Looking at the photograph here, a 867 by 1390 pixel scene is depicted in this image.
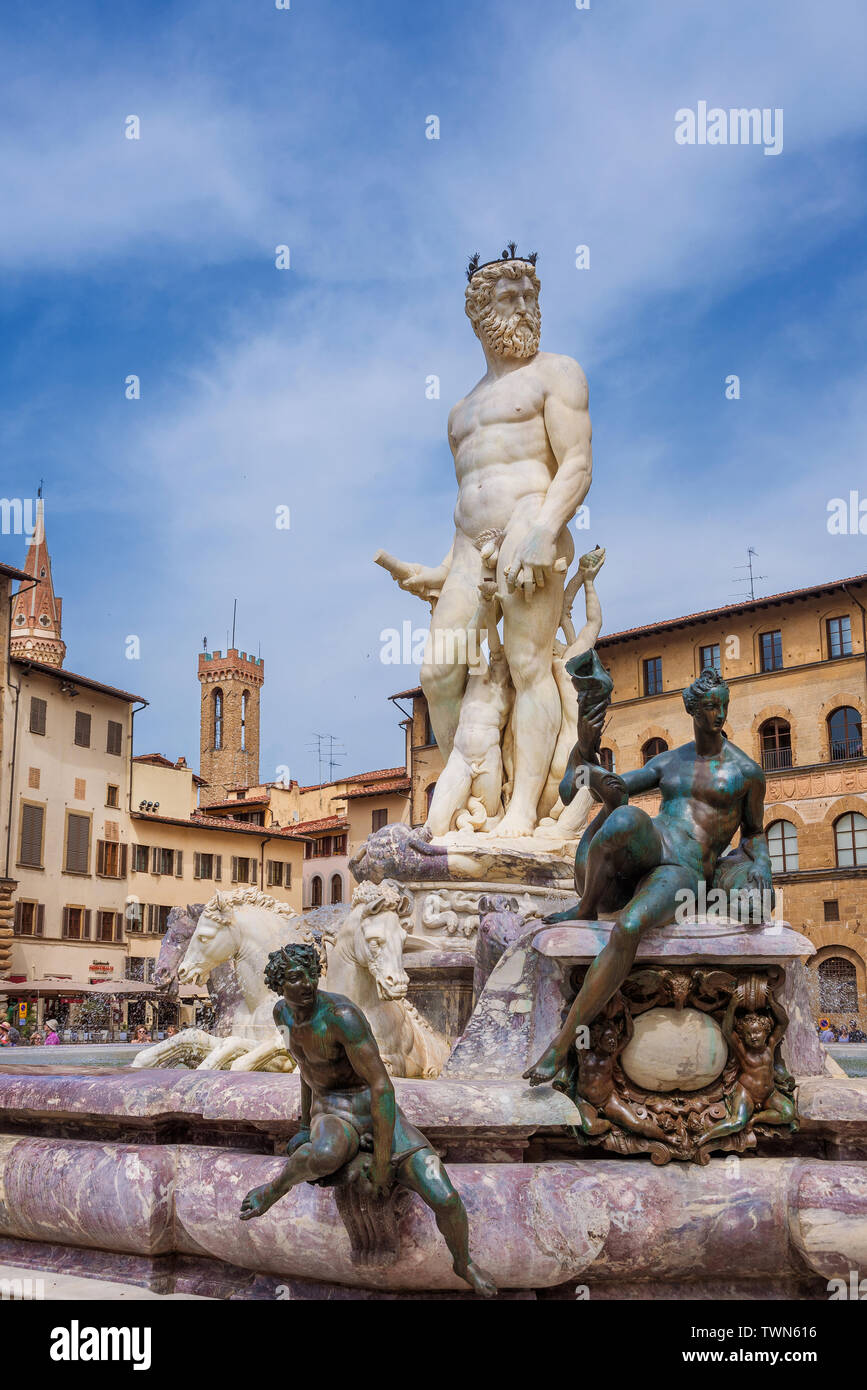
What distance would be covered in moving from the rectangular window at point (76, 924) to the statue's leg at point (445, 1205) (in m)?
44.0

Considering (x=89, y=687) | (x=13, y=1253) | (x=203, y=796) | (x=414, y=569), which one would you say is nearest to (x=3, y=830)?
(x=89, y=687)

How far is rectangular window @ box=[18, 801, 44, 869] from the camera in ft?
145

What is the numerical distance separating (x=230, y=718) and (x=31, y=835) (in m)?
65.6

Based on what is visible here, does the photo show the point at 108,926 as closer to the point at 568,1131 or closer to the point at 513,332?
the point at 513,332

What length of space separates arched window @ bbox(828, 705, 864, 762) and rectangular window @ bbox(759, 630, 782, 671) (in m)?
2.58

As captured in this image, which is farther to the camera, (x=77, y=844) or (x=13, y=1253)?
(x=77, y=844)

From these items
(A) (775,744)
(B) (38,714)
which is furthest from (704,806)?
(B) (38,714)

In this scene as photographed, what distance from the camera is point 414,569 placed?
8812 mm

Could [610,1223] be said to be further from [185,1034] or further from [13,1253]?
[185,1034]

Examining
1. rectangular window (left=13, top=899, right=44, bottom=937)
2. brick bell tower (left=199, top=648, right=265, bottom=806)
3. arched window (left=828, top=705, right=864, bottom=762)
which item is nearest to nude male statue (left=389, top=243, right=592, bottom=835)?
arched window (left=828, top=705, right=864, bottom=762)

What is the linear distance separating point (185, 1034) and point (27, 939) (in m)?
39.6

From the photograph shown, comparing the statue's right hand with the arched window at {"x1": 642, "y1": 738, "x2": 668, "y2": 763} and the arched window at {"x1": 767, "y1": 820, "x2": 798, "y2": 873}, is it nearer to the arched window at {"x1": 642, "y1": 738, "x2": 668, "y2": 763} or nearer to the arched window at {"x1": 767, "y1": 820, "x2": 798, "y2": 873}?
the arched window at {"x1": 767, "y1": 820, "x2": 798, "y2": 873}

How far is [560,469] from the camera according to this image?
8141 millimetres
